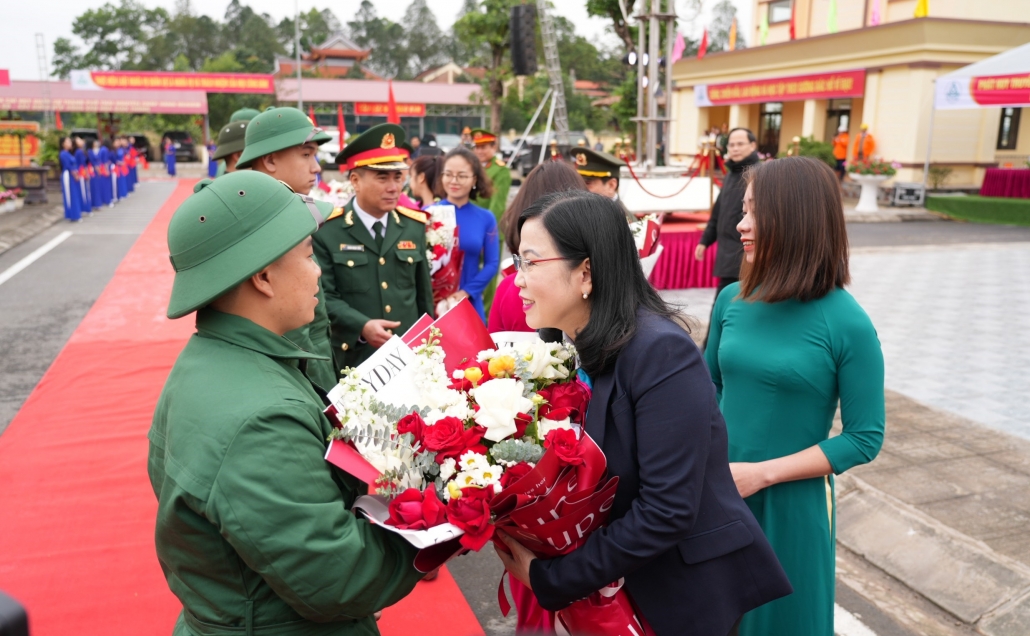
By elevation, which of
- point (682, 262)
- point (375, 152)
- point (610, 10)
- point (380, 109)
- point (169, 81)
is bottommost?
point (682, 262)

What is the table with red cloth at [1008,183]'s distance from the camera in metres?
18.1

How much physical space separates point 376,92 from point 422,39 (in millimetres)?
55249

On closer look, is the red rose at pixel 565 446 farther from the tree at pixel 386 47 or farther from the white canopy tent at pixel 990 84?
the tree at pixel 386 47

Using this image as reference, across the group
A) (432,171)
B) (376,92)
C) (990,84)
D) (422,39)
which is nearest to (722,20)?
(422,39)

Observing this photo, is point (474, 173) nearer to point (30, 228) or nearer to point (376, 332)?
point (376, 332)

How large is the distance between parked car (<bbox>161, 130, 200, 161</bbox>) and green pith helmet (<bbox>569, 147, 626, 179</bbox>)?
3510 centimetres

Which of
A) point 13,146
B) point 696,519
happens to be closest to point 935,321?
point 696,519

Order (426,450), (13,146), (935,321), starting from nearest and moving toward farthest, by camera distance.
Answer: (426,450), (935,321), (13,146)

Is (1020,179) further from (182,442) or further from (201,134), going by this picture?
(201,134)

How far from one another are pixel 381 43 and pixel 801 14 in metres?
70.8

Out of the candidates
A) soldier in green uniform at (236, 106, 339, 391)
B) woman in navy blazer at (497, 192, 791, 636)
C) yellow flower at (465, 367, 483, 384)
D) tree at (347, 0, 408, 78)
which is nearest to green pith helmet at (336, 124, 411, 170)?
soldier in green uniform at (236, 106, 339, 391)

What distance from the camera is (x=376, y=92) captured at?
38250 millimetres

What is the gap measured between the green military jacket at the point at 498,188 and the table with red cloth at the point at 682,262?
2.19 meters

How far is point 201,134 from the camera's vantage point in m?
41.1
